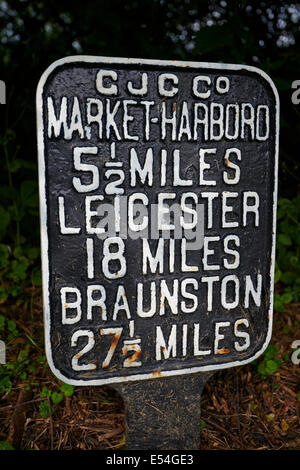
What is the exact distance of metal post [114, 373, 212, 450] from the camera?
150 cm

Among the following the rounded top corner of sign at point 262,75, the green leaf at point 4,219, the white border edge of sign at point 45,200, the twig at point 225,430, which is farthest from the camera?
the green leaf at point 4,219

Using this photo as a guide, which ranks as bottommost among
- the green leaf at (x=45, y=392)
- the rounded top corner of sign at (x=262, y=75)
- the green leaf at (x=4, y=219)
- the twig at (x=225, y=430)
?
the twig at (x=225, y=430)

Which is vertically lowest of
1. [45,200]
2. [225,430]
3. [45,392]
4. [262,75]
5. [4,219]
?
[225,430]

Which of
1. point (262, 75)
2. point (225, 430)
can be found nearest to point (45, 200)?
point (262, 75)

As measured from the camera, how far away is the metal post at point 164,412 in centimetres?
150

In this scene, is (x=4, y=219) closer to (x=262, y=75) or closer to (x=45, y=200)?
(x=45, y=200)

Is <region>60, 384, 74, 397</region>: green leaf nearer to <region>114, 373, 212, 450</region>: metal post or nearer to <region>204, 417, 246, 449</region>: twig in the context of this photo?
<region>114, 373, 212, 450</region>: metal post

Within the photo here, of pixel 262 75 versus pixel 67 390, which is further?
pixel 67 390

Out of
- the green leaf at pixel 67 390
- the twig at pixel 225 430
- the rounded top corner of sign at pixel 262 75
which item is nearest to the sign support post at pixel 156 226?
the rounded top corner of sign at pixel 262 75

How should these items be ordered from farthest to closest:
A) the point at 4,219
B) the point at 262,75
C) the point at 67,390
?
the point at 4,219, the point at 67,390, the point at 262,75

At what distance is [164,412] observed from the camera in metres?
1.53

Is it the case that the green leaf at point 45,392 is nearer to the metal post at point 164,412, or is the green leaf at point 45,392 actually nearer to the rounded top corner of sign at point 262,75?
the metal post at point 164,412

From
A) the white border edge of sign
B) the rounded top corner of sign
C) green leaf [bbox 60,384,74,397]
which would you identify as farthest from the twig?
the rounded top corner of sign

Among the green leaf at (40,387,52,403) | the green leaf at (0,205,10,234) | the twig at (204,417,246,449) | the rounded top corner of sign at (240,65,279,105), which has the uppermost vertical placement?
the rounded top corner of sign at (240,65,279,105)
